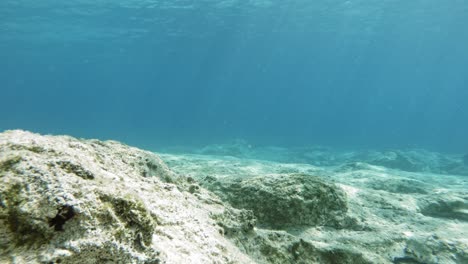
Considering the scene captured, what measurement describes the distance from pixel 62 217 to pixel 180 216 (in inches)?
33.2

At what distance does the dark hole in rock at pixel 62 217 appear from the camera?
4.43ft

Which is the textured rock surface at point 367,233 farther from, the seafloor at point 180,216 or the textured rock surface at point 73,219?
the textured rock surface at point 73,219

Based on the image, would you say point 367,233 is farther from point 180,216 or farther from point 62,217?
point 62,217

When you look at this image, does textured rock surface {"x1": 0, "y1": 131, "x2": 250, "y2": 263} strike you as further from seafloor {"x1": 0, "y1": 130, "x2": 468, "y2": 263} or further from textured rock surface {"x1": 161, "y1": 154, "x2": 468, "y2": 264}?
textured rock surface {"x1": 161, "y1": 154, "x2": 468, "y2": 264}

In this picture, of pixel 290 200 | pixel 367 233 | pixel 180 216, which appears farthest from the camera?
pixel 290 200

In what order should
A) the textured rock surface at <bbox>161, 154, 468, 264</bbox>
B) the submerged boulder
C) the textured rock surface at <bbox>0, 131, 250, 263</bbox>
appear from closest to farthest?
the textured rock surface at <bbox>0, 131, 250, 263</bbox> → the textured rock surface at <bbox>161, 154, 468, 264</bbox> → the submerged boulder


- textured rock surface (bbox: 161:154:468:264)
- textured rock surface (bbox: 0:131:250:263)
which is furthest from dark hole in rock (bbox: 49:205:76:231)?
textured rock surface (bbox: 161:154:468:264)

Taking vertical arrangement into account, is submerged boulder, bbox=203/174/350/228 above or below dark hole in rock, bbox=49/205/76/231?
above

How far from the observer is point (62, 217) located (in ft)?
4.48

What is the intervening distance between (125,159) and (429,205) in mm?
5371

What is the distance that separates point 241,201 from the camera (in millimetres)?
3889

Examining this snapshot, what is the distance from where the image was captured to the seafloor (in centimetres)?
135

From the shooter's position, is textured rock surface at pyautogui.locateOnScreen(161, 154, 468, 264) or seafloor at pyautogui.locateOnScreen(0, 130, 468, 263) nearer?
seafloor at pyautogui.locateOnScreen(0, 130, 468, 263)

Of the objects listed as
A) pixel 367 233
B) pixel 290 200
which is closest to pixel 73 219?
pixel 290 200
